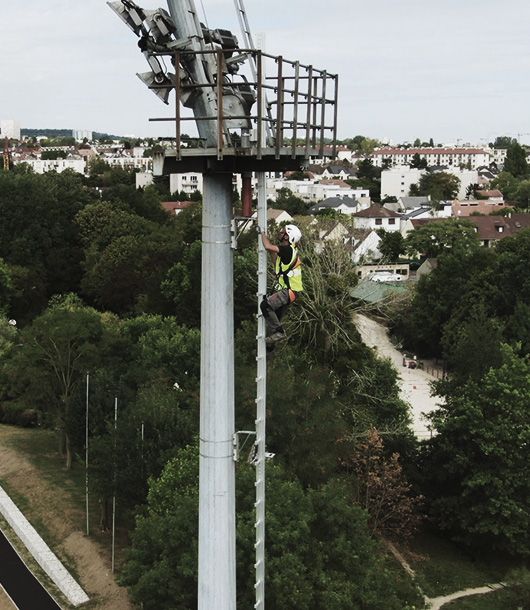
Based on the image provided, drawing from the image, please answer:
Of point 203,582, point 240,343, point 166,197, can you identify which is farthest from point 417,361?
point 166,197

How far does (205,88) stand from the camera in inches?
283

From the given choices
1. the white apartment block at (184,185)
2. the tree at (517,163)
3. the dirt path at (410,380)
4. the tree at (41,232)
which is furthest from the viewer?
the tree at (517,163)

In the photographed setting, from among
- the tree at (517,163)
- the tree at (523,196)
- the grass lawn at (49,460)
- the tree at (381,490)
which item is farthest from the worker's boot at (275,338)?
the tree at (517,163)

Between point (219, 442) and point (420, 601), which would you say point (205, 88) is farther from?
point (420, 601)

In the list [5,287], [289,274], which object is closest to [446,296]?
[5,287]

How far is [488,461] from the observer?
23609 millimetres

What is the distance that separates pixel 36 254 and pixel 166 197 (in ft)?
124

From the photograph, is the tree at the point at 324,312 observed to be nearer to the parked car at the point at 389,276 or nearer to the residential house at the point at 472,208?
the parked car at the point at 389,276

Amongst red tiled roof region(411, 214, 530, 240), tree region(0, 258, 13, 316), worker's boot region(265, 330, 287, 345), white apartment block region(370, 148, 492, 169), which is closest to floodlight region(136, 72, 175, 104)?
worker's boot region(265, 330, 287, 345)

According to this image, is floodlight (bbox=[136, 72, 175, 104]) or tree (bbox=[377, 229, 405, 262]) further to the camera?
tree (bbox=[377, 229, 405, 262])

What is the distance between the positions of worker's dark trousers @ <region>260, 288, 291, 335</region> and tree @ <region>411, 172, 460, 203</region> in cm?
10816

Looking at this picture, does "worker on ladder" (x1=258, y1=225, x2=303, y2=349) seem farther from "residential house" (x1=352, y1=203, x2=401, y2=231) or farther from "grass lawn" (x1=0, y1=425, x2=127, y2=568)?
"residential house" (x1=352, y1=203, x2=401, y2=231)

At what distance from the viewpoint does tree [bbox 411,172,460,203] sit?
11444cm

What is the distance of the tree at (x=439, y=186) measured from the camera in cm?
11444
